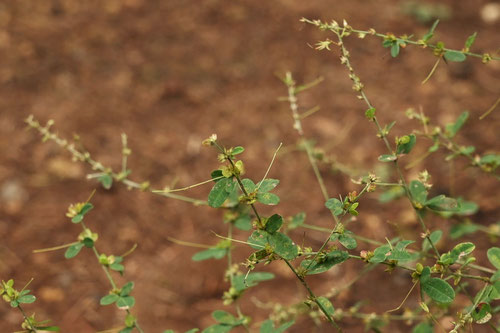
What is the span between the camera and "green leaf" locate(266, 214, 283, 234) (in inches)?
42.4

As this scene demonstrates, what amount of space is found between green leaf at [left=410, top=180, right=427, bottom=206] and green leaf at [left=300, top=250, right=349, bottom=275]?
39cm

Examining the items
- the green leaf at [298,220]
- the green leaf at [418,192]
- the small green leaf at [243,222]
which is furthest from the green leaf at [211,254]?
the green leaf at [418,192]

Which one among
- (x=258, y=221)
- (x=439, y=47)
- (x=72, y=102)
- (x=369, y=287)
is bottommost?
(x=369, y=287)

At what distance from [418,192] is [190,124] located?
2154mm

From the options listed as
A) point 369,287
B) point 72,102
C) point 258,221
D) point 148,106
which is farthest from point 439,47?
point 72,102

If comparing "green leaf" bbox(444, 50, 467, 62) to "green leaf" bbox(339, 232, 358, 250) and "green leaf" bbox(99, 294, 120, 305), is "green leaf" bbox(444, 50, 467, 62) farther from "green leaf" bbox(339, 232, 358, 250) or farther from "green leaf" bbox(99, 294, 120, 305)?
"green leaf" bbox(99, 294, 120, 305)

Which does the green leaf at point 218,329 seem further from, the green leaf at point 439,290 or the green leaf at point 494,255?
the green leaf at point 494,255

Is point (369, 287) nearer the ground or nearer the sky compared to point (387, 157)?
nearer the ground

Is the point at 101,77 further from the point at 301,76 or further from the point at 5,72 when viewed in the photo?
the point at 301,76

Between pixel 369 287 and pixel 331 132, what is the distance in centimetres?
104

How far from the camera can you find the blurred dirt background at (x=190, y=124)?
269 centimetres

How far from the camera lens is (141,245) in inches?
113

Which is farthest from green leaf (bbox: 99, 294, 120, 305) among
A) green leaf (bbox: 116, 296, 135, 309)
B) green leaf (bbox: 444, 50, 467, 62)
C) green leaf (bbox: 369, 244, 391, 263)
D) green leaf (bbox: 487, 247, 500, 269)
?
green leaf (bbox: 444, 50, 467, 62)

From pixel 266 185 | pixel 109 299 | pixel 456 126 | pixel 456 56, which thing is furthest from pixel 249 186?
pixel 456 126
